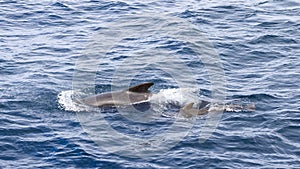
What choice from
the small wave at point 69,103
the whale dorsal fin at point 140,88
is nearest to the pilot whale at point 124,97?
the whale dorsal fin at point 140,88

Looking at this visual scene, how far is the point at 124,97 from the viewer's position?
19516mm

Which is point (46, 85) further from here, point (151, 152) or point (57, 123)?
point (151, 152)

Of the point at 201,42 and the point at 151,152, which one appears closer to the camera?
the point at 151,152

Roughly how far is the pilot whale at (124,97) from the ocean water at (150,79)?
31 cm

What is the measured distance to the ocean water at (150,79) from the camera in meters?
16.8

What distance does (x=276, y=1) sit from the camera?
102ft

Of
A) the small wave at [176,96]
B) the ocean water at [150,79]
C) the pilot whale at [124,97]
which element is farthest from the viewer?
the small wave at [176,96]

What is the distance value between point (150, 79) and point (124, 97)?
3.11m

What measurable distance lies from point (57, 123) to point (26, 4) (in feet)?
49.4

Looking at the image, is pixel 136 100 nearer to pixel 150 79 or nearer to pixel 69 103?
pixel 69 103

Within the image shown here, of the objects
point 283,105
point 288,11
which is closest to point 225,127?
point 283,105

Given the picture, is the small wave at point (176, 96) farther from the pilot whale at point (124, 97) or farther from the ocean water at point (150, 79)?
the pilot whale at point (124, 97)

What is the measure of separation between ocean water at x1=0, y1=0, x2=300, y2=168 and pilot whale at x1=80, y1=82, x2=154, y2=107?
31cm

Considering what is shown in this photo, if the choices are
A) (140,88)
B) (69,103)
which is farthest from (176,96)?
(69,103)
